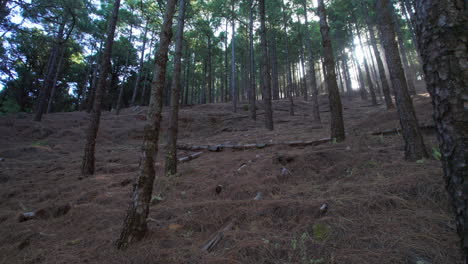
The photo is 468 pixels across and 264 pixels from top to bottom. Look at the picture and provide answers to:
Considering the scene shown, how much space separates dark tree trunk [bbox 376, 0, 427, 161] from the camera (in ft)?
13.9

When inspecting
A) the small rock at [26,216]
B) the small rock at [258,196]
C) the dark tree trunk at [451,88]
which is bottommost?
the small rock at [258,196]

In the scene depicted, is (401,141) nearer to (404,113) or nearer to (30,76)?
(404,113)

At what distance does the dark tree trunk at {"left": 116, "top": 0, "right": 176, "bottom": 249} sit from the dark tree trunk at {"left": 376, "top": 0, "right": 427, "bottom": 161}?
489 cm

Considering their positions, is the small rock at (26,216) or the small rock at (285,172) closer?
the small rock at (26,216)

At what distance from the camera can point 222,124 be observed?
18438 millimetres

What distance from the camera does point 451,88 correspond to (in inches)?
64.9

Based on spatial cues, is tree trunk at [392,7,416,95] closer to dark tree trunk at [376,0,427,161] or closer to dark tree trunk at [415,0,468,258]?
dark tree trunk at [376,0,427,161]

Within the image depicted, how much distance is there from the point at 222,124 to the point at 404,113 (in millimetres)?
14702

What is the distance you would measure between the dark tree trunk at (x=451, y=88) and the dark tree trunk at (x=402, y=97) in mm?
3127

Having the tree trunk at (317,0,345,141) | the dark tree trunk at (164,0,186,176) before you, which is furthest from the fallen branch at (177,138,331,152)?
the dark tree trunk at (164,0,186,176)

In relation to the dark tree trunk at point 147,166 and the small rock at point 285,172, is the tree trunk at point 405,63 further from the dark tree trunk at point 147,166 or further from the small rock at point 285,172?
the dark tree trunk at point 147,166

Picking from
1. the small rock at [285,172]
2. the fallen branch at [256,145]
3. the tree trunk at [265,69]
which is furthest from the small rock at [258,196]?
the tree trunk at [265,69]

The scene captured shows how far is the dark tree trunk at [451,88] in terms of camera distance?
5.16 ft

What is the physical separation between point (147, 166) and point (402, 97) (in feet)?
17.4
